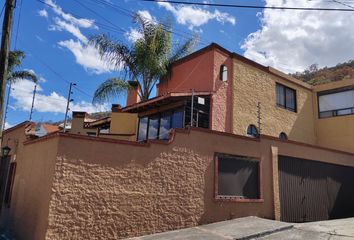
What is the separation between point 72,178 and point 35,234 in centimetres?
187

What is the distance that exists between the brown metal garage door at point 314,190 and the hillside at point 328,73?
28383 millimetres

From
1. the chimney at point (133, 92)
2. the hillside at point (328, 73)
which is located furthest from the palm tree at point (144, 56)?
the hillside at point (328, 73)

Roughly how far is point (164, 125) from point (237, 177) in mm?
4503

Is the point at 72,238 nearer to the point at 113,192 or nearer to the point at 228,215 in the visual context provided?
the point at 113,192

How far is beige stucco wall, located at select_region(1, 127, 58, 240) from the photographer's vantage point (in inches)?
364

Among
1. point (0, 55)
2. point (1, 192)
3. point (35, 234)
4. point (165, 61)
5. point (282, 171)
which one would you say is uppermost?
point (165, 61)

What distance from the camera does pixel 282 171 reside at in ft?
46.9

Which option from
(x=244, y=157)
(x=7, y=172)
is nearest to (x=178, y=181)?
(x=244, y=157)

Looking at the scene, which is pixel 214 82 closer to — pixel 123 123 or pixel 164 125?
pixel 164 125

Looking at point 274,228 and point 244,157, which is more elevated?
point 244,157

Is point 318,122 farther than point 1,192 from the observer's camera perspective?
Yes

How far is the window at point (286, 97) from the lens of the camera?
19.6m

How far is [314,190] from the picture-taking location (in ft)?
51.0

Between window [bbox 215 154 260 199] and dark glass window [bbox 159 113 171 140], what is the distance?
3.75 metres
